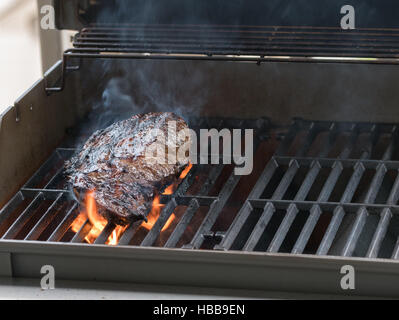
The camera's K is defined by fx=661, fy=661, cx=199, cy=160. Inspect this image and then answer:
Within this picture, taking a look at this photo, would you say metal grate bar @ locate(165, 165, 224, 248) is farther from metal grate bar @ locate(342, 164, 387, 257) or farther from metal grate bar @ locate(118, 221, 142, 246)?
metal grate bar @ locate(342, 164, 387, 257)

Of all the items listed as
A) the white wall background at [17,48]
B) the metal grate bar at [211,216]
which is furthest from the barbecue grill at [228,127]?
the white wall background at [17,48]

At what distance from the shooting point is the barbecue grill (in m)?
1.48

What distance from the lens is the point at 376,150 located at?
2125mm

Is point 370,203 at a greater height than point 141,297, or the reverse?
point 370,203

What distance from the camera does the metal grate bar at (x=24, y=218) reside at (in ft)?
5.58

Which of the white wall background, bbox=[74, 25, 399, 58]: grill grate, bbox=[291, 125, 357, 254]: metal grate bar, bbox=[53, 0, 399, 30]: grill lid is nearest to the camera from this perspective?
bbox=[291, 125, 357, 254]: metal grate bar

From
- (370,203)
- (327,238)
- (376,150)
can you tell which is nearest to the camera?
(327,238)

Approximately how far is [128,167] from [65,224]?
223mm

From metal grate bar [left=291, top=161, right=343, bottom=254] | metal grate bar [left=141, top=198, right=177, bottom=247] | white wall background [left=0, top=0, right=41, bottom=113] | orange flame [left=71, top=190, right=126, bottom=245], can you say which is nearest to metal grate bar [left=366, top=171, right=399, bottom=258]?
metal grate bar [left=291, top=161, right=343, bottom=254]

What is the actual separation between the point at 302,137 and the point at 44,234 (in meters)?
0.89

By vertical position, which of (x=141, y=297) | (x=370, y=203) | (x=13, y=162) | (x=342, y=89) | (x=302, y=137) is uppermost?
(x=342, y=89)

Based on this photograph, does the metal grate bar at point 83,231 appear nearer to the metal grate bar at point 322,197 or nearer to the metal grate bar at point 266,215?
the metal grate bar at point 266,215
